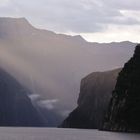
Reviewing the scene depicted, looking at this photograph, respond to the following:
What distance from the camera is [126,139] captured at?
536 ft

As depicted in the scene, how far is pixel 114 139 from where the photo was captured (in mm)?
167000

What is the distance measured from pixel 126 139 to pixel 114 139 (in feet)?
15.4
